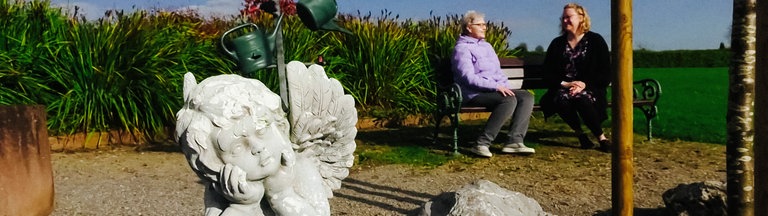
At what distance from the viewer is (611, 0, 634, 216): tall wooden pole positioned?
3.10 m

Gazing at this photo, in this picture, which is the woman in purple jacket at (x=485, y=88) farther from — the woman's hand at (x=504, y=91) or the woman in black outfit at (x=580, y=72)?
the woman in black outfit at (x=580, y=72)

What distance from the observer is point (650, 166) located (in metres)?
6.31

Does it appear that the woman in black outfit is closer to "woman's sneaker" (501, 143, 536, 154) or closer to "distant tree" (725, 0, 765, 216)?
"woman's sneaker" (501, 143, 536, 154)

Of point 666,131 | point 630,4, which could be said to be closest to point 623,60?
point 630,4

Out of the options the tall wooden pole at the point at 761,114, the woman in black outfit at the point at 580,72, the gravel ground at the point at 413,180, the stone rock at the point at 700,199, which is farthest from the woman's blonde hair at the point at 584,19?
the tall wooden pole at the point at 761,114

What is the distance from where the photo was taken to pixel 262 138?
2059mm

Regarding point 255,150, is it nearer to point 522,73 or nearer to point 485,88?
point 485,88

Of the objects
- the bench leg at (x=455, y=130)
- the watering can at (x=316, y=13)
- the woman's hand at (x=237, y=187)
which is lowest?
A: the bench leg at (x=455, y=130)

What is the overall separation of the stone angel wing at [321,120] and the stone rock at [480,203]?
1324mm

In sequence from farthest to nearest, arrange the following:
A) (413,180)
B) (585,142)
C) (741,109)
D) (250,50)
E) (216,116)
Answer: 1. (585,142)
2. (413,180)
3. (741,109)
4. (250,50)
5. (216,116)

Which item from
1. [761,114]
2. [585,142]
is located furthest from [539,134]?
[761,114]

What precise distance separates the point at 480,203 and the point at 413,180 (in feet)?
6.98

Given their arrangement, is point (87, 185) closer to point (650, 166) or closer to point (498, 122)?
point (498, 122)

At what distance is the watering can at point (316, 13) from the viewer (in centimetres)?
228
